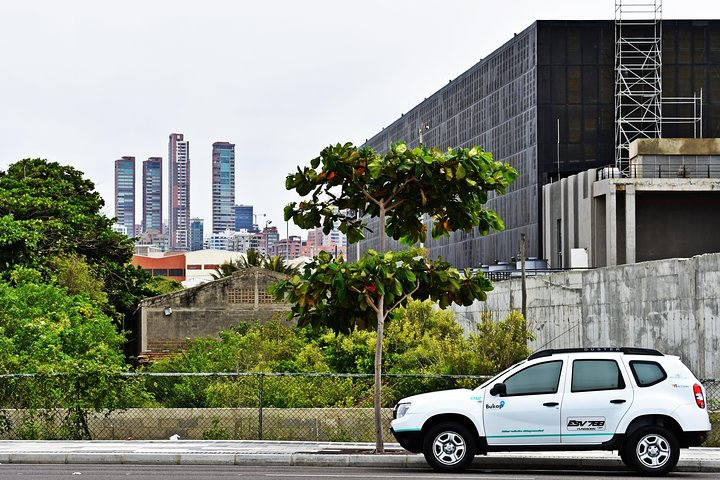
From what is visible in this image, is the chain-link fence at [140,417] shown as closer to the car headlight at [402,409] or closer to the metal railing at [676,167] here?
the car headlight at [402,409]

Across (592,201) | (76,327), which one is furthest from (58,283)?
(592,201)

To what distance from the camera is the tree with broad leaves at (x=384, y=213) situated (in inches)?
762

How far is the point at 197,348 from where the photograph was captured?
155 ft

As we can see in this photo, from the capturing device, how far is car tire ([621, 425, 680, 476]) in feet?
55.4

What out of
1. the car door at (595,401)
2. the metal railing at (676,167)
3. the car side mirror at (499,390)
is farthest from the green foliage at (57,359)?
the metal railing at (676,167)

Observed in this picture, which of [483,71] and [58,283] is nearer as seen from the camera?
[58,283]

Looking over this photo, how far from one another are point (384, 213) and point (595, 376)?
4.89 m

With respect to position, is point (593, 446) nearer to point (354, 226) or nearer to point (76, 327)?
point (354, 226)

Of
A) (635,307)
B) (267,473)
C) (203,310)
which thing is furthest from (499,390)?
(203,310)

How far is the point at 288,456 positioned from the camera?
1903 centimetres

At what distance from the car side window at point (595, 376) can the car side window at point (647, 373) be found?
8.6 inches

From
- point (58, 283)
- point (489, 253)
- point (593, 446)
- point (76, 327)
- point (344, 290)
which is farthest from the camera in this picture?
point (489, 253)

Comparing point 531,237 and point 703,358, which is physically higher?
point 531,237

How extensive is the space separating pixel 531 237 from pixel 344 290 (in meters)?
57.5
